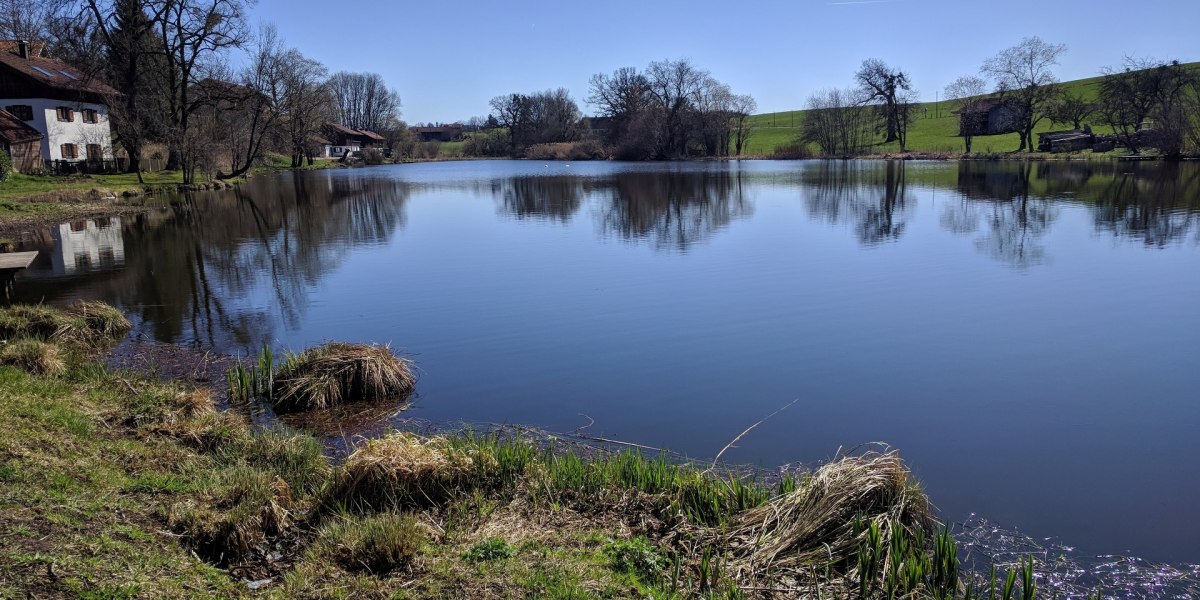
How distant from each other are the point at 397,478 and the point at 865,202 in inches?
1298

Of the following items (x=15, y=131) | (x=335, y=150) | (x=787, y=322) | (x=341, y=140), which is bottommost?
(x=787, y=322)

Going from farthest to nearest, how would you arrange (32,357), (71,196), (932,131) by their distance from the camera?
1. (932,131)
2. (71,196)
3. (32,357)

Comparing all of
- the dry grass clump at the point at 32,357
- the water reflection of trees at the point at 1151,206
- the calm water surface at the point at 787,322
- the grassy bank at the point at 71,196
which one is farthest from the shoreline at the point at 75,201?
the water reflection of trees at the point at 1151,206

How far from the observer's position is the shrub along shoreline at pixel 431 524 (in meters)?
4.85

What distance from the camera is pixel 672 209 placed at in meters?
33.3

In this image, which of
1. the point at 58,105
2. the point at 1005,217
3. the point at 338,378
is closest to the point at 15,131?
the point at 58,105

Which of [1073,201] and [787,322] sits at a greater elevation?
[1073,201]

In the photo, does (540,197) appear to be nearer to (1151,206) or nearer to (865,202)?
(865,202)

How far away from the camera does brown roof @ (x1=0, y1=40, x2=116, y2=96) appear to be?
48.7m

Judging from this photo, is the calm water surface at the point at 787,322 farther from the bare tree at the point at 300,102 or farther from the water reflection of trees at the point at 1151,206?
the bare tree at the point at 300,102

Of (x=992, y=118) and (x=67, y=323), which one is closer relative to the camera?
(x=67, y=323)

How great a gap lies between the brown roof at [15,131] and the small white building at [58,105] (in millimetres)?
3549

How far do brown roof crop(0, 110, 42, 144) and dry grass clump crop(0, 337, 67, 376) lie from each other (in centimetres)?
3897

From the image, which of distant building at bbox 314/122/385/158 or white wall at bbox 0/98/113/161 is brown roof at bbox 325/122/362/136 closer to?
distant building at bbox 314/122/385/158
